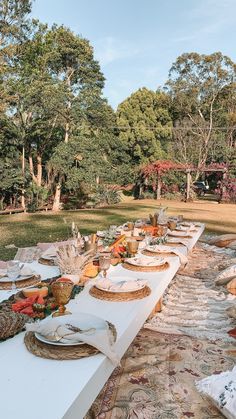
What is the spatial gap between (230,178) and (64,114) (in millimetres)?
9193

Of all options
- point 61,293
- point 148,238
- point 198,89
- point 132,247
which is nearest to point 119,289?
point 61,293

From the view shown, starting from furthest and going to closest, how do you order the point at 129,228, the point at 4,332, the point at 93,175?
the point at 93,175, the point at 129,228, the point at 4,332

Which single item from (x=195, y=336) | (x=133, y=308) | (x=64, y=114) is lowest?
(x=195, y=336)

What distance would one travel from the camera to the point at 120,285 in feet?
8.00

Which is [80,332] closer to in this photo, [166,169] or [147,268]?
[147,268]

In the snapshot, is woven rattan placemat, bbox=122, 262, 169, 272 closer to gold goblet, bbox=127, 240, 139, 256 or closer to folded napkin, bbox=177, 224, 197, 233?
gold goblet, bbox=127, 240, 139, 256

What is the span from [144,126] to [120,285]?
66.6 ft

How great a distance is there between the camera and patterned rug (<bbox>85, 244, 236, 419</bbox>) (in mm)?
2150

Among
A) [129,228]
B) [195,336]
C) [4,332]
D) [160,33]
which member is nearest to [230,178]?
[160,33]

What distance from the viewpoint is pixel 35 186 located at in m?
15.0

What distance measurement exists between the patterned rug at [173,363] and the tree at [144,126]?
18.1m

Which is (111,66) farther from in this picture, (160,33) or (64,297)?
(64,297)

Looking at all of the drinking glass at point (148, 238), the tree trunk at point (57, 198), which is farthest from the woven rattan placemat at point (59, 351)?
the tree trunk at point (57, 198)

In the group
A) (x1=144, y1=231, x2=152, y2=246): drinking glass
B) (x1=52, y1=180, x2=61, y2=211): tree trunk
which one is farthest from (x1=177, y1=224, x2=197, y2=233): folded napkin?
(x1=52, y1=180, x2=61, y2=211): tree trunk
